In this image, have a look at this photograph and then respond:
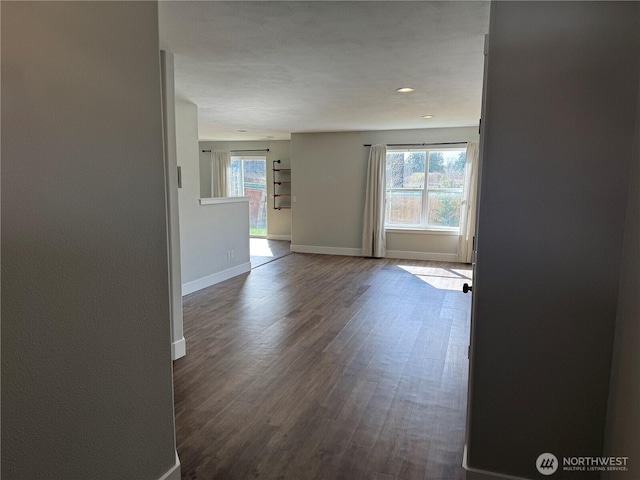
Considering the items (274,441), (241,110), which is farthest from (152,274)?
(241,110)

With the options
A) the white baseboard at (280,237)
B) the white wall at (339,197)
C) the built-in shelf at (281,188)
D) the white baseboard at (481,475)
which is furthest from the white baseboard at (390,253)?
the white baseboard at (481,475)

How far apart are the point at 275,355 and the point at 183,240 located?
84.7 inches

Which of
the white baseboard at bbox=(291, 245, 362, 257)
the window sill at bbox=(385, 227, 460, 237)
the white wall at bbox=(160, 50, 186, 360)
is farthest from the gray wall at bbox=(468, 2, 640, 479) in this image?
the white baseboard at bbox=(291, 245, 362, 257)

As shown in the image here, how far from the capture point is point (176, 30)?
2.51m

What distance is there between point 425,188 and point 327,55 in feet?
15.8

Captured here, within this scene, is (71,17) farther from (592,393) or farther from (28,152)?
(592,393)

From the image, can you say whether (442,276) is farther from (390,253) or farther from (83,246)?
(83,246)

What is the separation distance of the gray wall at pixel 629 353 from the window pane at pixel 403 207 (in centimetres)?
606

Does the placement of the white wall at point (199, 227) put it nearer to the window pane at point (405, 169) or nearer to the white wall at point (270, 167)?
the window pane at point (405, 169)

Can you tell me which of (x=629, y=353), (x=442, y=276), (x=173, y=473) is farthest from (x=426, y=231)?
(x=173, y=473)

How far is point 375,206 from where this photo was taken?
294 inches

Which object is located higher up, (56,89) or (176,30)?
(176,30)

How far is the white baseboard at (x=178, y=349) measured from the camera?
3165 millimetres

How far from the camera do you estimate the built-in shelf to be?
9523 mm
